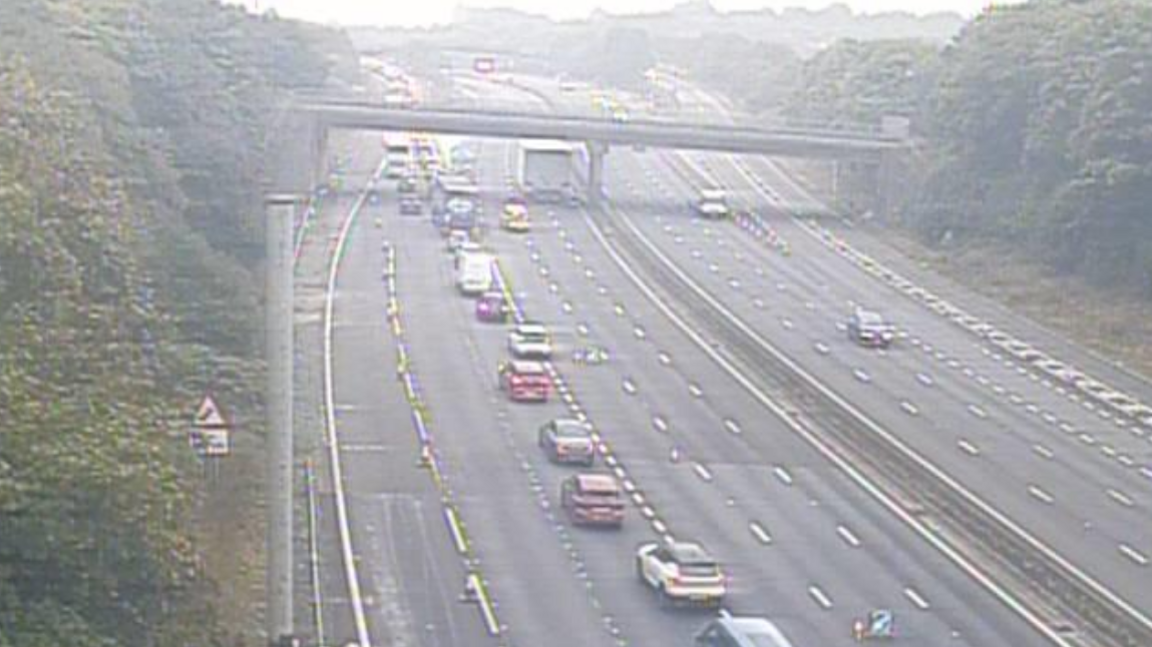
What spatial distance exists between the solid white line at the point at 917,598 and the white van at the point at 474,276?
108 feet

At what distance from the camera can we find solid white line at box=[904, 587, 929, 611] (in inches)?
1437

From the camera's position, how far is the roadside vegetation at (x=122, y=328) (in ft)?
84.4

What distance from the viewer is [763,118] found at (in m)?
116

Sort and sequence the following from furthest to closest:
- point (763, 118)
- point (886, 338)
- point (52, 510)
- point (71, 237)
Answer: point (763, 118), point (886, 338), point (71, 237), point (52, 510)

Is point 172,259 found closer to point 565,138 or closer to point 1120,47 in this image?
point 1120,47

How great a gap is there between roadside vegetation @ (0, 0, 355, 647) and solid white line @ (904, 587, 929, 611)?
10161mm

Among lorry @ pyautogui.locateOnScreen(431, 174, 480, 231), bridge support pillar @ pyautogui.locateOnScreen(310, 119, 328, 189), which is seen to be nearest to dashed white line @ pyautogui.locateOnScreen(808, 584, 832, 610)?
lorry @ pyautogui.locateOnScreen(431, 174, 480, 231)

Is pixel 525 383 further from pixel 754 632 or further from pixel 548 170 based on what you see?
pixel 548 170

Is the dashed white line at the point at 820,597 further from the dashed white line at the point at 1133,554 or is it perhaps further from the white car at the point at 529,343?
the white car at the point at 529,343

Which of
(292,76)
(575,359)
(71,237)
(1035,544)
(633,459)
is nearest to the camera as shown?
(71,237)

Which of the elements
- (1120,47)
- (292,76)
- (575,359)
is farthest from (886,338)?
(292,76)

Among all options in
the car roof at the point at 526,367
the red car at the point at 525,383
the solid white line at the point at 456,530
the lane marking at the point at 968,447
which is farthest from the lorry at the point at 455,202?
the solid white line at the point at 456,530

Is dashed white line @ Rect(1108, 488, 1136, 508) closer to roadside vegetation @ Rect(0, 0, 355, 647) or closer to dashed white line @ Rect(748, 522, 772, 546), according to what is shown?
dashed white line @ Rect(748, 522, 772, 546)

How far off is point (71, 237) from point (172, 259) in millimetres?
12860
